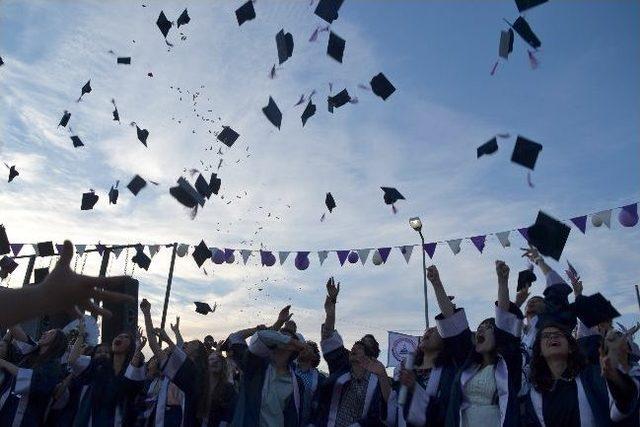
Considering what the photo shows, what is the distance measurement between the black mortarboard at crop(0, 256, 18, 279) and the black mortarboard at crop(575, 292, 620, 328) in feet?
46.9

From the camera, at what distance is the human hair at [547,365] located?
12.9 feet

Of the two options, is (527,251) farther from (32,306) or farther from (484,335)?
(32,306)

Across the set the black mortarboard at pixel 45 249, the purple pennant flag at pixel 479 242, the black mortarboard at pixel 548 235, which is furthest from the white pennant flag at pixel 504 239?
the black mortarboard at pixel 45 249

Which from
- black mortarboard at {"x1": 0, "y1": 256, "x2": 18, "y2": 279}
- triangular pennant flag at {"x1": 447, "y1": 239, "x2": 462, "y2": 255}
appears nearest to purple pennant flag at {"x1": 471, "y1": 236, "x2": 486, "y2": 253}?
triangular pennant flag at {"x1": 447, "y1": 239, "x2": 462, "y2": 255}

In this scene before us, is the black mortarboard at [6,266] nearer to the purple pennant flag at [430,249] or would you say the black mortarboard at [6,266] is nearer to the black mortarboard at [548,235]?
the purple pennant flag at [430,249]

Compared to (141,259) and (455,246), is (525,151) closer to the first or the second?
(455,246)

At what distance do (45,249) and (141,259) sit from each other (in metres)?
2.35

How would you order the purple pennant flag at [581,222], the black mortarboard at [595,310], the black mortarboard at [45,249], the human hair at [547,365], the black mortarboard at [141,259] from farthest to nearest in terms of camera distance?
the black mortarboard at [141,259]
the black mortarboard at [45,249]
the purple pennant flag at [581,222]
the black mortarboard at [595,310]
the human hair at [547,365]

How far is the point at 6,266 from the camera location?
14.9 meters

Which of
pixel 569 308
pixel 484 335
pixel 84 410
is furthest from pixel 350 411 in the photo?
pixel 84 410

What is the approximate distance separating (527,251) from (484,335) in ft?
6.39

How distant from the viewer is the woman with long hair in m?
6.03

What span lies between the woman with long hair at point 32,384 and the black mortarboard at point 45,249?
756 centimetres

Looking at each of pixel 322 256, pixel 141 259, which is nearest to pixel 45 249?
pixel 141 259
